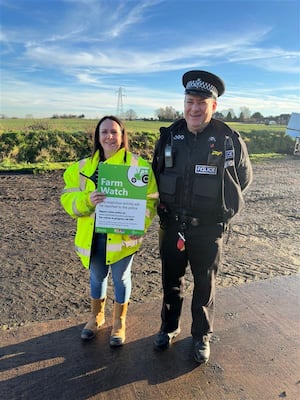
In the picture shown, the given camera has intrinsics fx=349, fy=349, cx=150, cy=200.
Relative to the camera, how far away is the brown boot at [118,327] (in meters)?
3.22

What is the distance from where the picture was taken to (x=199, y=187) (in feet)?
9.55

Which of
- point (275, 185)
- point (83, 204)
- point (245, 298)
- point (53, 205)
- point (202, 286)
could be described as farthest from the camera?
point (275, 185)

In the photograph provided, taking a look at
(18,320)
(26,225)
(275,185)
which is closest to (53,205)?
(26,225)

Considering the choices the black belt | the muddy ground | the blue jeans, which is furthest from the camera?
the muddy ground

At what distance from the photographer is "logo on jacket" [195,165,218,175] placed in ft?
9.48

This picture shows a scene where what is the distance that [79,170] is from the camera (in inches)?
122

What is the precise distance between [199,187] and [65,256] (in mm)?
2946

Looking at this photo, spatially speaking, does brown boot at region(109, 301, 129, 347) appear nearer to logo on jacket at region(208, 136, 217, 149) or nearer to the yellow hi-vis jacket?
the yellow hi-vis jacket

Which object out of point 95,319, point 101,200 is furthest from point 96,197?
point 95,319

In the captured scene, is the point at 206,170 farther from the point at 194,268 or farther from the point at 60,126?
the point at 60,126

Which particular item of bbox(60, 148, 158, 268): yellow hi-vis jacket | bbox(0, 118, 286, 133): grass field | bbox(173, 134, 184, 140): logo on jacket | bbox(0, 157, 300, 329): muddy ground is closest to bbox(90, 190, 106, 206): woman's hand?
bbox(60, 148, 158, 268): yellow hi-vis jacket

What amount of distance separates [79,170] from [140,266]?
2.28 m

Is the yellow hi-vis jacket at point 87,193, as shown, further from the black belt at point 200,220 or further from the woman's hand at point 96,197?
the black belt at point 200,220

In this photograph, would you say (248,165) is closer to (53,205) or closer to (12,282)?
(12,282)
